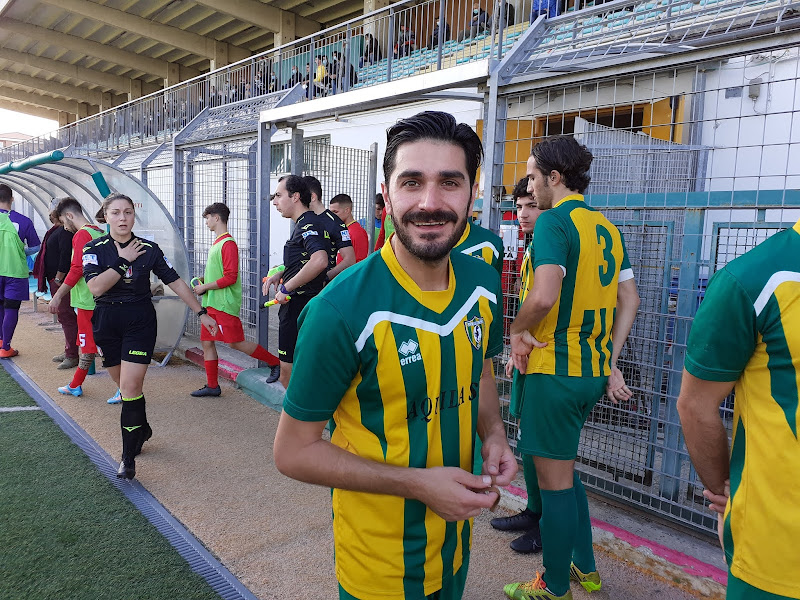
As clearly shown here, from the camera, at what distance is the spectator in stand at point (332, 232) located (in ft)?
17.1

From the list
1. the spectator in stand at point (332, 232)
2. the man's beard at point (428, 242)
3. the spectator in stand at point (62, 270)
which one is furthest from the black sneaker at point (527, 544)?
the spectator in stand at point (62, 270)

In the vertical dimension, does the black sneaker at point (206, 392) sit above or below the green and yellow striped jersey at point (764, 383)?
below

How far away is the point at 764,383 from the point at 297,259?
13.9ft

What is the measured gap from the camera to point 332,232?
207 inches

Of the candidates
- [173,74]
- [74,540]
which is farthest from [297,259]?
[173,74]

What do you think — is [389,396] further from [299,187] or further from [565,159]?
[299,187]

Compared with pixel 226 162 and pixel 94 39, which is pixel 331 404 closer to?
pixel 226 162

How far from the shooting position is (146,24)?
70.1ft

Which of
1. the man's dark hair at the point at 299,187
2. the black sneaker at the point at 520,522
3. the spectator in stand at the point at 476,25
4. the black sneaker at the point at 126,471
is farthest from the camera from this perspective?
the spectator in stand at the point at 476,25

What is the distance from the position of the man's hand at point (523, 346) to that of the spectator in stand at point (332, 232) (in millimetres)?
2755

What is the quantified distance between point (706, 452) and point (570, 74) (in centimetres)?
266

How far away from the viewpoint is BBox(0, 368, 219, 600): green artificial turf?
109 inches

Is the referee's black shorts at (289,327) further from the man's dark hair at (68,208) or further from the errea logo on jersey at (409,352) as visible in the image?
the errea logo on jersey at (409,352)

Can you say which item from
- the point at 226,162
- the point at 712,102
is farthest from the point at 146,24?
the point at 712,102
